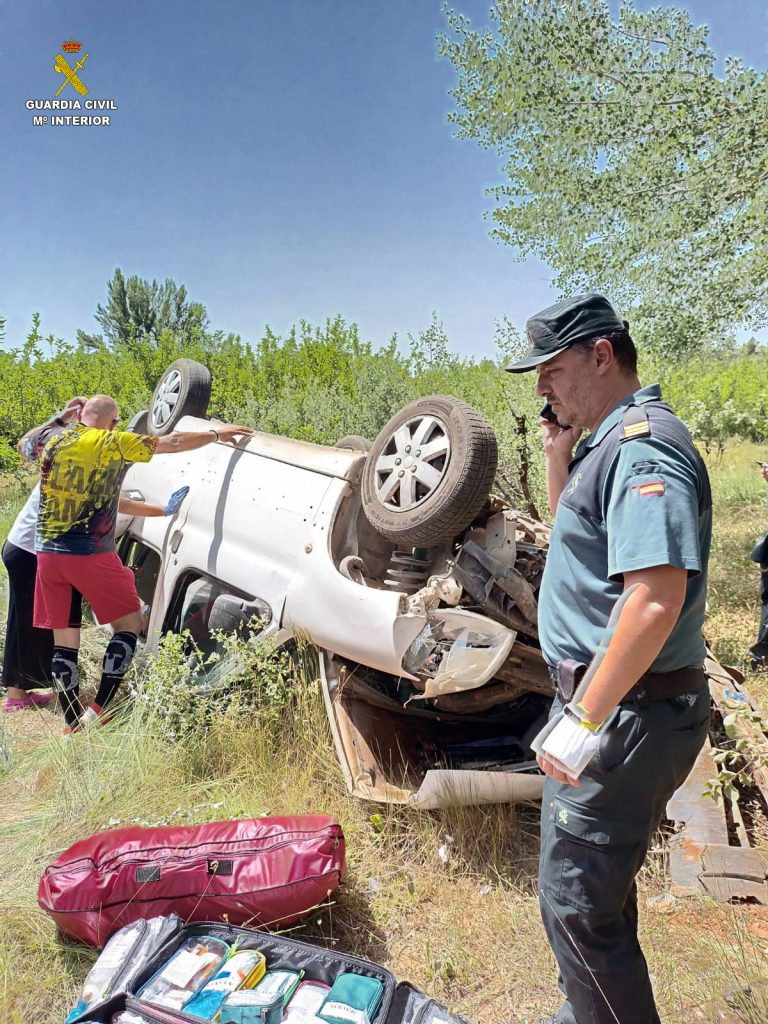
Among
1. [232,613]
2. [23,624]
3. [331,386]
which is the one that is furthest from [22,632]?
[331,386]

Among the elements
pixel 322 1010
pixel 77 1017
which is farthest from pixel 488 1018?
pixel 77 1017

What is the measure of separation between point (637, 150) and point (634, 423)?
277 inches

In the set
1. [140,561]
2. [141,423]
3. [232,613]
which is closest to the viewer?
[232,613]

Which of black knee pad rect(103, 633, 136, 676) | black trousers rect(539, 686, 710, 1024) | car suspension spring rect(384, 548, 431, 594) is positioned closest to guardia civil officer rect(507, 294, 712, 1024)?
black trousers rect(539, 686, 710, 1024)

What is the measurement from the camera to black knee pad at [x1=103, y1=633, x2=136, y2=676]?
14.0ft

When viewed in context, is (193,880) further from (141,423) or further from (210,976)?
(141,423)

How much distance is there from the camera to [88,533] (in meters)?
4.24

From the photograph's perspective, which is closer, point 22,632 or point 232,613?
point 232,613

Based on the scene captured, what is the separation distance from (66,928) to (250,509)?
A: 2071mm

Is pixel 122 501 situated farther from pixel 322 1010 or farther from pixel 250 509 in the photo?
pixel 322 1010

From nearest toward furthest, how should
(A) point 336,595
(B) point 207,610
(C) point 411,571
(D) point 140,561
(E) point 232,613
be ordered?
1. (A) point 336,595
2. (C) point 411,571
3. (E) point 232,613
4. (B) point 207,610
5. (D) point 140,561

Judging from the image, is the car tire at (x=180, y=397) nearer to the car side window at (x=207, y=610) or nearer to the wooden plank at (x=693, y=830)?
the car side window at (x=207, y=610)

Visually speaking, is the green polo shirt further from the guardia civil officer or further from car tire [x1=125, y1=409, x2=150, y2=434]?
car tire [x1=125, y1=409, x2=150, y2=434]

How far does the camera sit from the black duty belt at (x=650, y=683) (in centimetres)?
159
